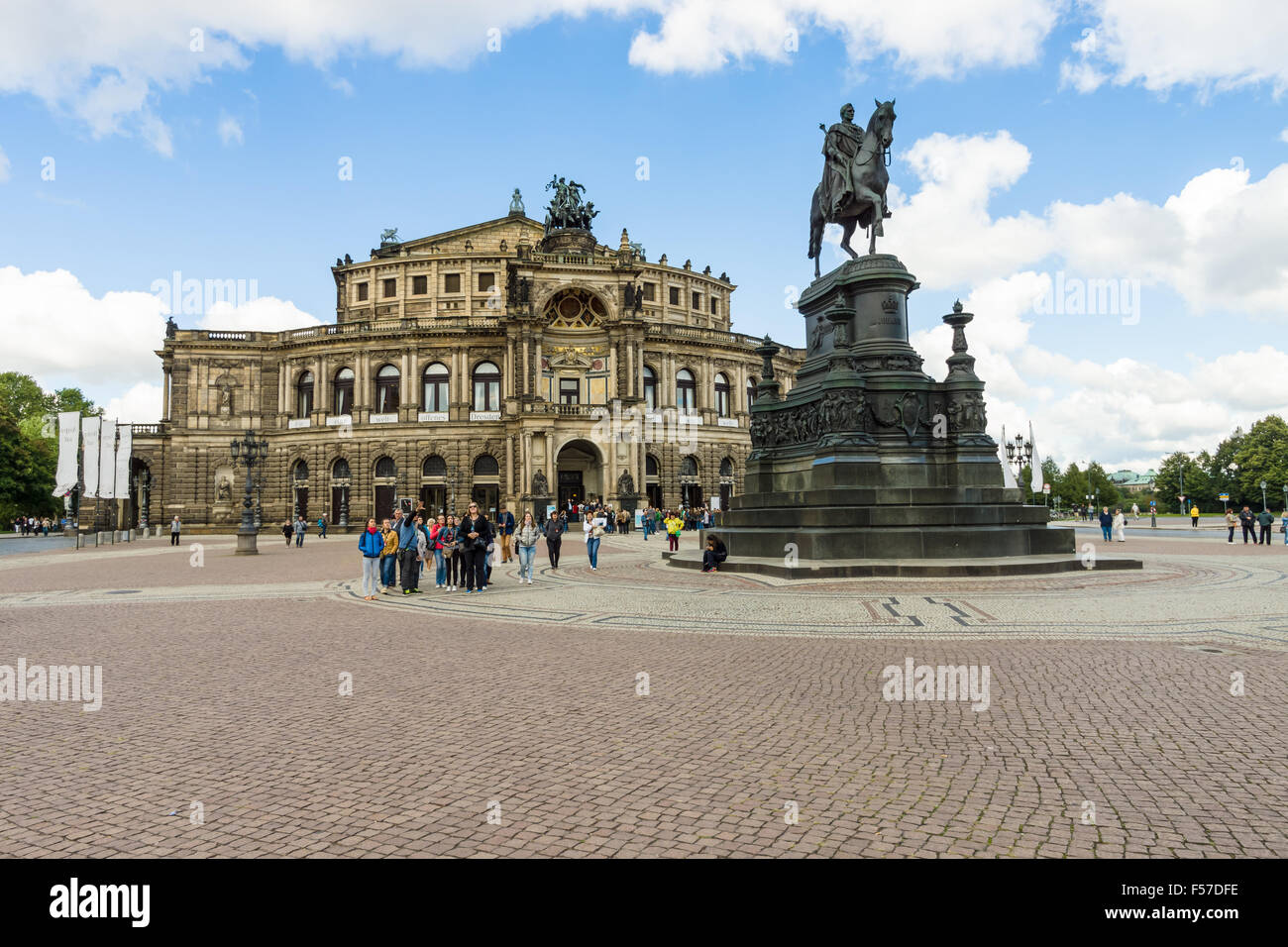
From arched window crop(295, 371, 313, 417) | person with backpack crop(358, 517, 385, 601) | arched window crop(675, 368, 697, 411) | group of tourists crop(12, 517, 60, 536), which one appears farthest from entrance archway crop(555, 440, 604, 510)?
group of tourists crop(12, 517, 60, 536)

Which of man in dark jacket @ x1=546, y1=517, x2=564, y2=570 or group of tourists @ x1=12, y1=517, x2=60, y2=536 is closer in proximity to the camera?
man in dark jacket @ x1=546, y1=517, x2=564, y2=570

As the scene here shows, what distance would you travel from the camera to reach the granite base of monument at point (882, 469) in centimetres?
1647

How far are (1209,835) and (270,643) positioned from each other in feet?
30.2

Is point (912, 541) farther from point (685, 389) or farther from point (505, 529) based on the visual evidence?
point (685, 389)

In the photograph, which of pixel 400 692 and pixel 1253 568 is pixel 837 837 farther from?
pixel 1253 568

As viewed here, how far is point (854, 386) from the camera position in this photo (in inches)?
691

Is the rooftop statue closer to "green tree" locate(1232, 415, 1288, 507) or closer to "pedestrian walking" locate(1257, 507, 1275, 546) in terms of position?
"pedestrian walking" locate(1257, 507, 1275, 546)

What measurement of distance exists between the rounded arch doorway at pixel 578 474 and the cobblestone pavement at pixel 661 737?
45.1 meters

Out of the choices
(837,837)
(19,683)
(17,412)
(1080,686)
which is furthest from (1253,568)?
(17,412)

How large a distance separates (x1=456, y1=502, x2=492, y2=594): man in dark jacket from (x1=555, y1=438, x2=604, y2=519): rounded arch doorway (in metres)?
40.0

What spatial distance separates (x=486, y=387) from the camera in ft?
194

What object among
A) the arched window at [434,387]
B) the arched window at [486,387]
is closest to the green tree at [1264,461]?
the arched window at [486,387]

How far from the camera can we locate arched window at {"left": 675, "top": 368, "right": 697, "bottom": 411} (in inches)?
2378

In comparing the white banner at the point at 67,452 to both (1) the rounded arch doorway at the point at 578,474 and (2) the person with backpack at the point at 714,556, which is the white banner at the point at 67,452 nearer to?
(1) the rounded arch doorway at the point at 578,474
